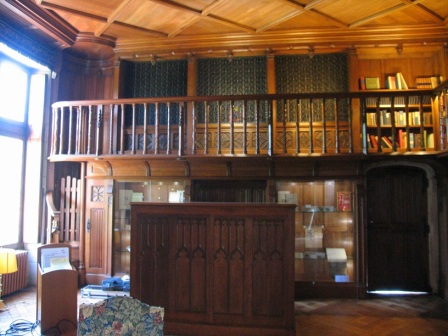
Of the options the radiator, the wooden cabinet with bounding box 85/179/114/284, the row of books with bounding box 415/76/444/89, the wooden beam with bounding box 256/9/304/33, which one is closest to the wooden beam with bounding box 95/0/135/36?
the wooden beam with bounding box 256/9/304/33

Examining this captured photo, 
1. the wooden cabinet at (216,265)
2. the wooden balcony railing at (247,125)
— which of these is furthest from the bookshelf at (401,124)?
the wooden cabinet at (216,265)

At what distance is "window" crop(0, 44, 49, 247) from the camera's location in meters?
5.46

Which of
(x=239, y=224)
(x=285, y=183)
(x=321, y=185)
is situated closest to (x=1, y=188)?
(x=239, y=224)

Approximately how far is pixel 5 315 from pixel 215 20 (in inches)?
191

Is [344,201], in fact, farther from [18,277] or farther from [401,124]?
[18,277]

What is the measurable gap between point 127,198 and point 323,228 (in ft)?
10.5

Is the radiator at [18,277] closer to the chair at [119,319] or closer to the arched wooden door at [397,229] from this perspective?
the chair at [119,319]

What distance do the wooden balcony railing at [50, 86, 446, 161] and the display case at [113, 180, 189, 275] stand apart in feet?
1.85

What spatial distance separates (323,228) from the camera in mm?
5465

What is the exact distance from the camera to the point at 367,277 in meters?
5.27

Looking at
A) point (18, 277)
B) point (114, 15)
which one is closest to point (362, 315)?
point (18, 277)

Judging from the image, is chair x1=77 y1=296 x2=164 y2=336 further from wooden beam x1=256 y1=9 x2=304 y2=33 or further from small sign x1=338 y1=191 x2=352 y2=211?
wooden beam x1=256 y1=9 x2=304 y2=33

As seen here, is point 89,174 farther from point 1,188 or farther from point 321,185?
point 321,185

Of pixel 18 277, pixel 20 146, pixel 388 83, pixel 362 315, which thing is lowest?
pixel 362 315
